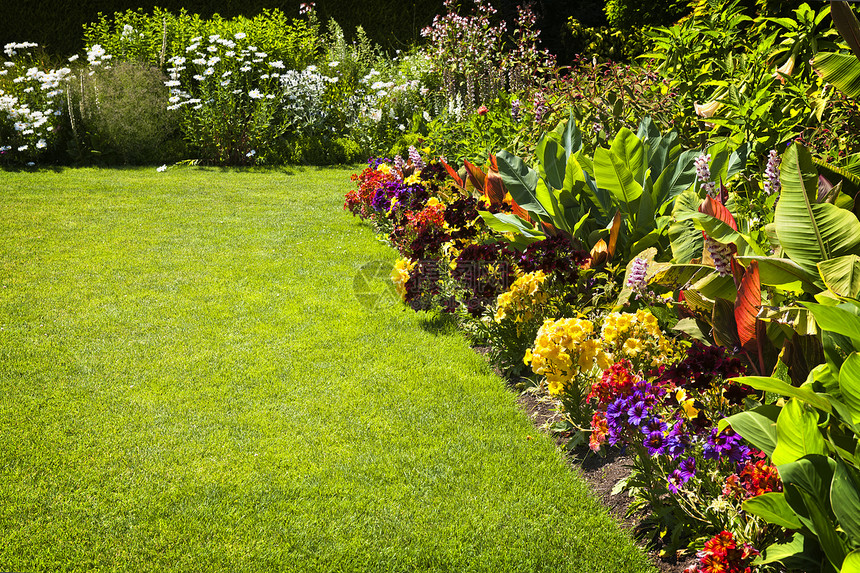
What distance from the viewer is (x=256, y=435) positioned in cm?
322

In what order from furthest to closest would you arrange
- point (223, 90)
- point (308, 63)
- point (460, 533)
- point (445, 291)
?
point (308, 63), point (223, 90), point (445, 291), point (460, 533)

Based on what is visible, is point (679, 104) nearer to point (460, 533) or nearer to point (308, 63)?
point (460, 533)

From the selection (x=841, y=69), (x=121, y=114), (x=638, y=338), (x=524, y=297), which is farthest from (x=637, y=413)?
(x=121, y=114)

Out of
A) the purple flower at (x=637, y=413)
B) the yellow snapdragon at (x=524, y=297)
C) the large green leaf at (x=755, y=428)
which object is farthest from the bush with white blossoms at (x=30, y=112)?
the large green leaf at (x=755, y=428)

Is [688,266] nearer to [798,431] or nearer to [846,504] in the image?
[798,431]

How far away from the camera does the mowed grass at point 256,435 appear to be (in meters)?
2.51

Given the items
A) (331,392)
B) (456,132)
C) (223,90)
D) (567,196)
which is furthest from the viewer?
(223,90)

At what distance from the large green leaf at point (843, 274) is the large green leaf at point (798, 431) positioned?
433 millimetres

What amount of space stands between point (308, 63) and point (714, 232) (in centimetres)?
1050

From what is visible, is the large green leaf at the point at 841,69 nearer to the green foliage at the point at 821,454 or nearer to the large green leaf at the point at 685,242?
the large green leaf at the point at 685,242

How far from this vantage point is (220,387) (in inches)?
146

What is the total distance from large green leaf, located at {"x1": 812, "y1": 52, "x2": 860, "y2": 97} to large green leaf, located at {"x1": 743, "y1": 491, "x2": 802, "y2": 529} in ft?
5.79

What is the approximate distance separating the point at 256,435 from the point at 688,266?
213cm

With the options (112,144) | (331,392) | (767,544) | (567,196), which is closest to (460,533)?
(767,544)
